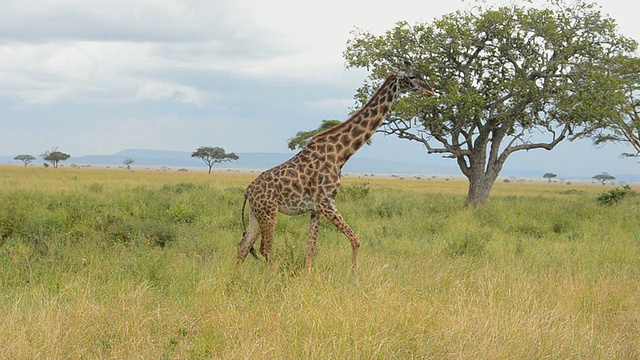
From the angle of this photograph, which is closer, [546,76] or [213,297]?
[213,297]

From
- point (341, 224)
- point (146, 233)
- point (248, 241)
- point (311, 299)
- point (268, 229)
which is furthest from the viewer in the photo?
point (146, 233)

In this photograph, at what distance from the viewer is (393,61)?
67.7 feet

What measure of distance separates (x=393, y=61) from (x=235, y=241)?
12357 mm

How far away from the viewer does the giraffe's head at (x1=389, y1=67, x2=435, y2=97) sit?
7651 millimetres

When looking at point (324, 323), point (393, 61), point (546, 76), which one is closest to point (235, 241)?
point (324, 323)

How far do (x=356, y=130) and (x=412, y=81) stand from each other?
97 cm

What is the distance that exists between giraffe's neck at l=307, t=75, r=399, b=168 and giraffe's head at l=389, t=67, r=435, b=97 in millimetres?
107

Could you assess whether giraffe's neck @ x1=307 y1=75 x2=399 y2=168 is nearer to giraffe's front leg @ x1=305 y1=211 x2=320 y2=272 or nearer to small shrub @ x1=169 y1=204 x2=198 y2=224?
giraffe's front leg @ x1=305 y1=211 x2=320 y2=272

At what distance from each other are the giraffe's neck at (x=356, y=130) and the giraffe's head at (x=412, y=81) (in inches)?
4.2

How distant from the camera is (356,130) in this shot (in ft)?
25.7

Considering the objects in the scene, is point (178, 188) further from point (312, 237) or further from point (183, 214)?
point (312, 237)

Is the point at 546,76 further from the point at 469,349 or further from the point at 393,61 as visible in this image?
the point at 469,349

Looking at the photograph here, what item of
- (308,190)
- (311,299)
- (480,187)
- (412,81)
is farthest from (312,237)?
(480,187)

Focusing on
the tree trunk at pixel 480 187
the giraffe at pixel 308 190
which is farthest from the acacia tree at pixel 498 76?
the giraffe at pixel 308 190
